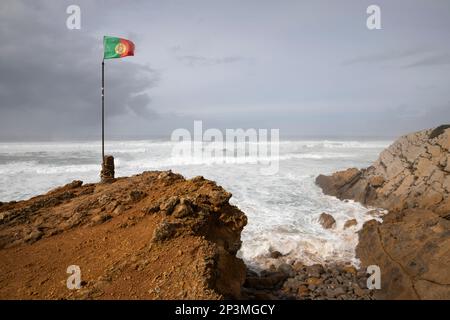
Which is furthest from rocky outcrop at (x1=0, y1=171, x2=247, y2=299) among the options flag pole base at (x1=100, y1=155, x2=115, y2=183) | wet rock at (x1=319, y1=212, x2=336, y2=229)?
wet rock at (x1=319, y1=212, x2=336, y2=229)

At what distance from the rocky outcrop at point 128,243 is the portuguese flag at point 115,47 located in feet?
17.7

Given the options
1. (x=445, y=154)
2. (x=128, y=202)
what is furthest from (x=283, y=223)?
(x=445, y=154)

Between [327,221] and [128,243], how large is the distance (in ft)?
34.3

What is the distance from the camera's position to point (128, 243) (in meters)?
5.65

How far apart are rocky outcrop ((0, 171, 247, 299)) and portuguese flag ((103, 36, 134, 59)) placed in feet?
17.7

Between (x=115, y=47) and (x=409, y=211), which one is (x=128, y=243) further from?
(x=409, y=211)

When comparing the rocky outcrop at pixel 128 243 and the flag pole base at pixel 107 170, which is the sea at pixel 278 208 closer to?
the rocky outcrop at pixel 128 243

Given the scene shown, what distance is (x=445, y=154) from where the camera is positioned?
572 inches

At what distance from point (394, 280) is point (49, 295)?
373 inches

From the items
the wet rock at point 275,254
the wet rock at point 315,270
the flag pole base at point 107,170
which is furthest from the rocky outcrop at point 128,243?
the wet rock at point 275,254

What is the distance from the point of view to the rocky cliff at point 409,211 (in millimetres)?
8539

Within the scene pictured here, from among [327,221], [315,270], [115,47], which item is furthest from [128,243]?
[327,221]

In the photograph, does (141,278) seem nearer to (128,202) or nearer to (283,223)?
(128,202)

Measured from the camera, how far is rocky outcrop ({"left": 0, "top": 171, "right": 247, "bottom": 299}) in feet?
15.3
